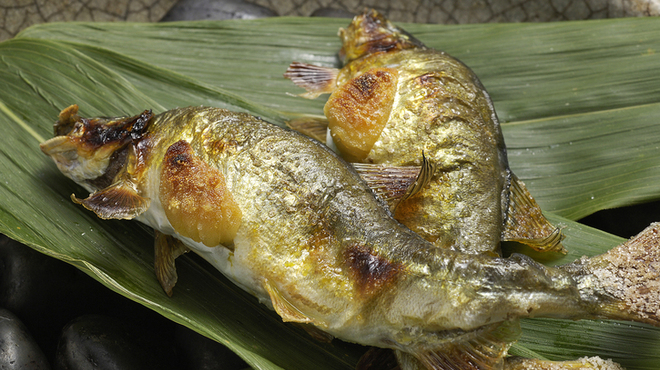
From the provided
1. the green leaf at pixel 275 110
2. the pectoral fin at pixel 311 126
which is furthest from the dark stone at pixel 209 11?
the pectoral fin at pixel 311 126

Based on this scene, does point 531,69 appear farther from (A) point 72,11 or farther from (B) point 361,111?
(A) point 72,11

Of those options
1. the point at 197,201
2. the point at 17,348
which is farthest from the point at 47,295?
the point at 197,201

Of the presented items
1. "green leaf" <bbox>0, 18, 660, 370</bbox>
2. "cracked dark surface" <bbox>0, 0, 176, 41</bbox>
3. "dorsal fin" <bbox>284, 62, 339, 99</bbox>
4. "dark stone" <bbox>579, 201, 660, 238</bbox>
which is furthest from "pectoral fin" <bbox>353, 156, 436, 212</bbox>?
"cracked dark surface" <bbox>0, 0, 176, 41</bbox>

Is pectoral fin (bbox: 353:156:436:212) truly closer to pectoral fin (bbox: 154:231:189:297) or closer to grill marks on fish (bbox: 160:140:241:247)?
grill marks on fish (bbox: 160:140:241:247)

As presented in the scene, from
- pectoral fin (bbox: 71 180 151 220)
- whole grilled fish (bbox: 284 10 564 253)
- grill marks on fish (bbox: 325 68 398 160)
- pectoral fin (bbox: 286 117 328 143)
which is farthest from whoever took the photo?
pectoral fin (bbox: 286 117 328 143)

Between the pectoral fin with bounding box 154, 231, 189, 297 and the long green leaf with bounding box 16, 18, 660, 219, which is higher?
the long green leaf with bounding box 16, 18, 660, 219

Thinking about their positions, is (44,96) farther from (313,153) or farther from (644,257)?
(644,257)
